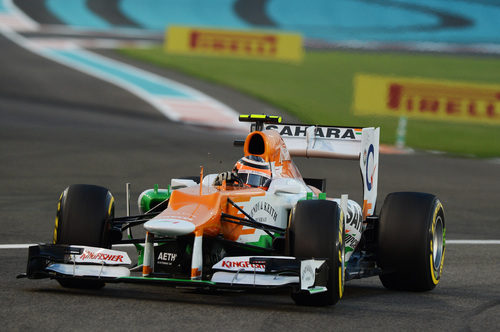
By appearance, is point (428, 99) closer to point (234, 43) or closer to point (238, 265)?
point (234, 43)

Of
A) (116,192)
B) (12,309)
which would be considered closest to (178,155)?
(116,192)

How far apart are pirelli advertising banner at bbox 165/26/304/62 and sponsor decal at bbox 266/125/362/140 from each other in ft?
86.7

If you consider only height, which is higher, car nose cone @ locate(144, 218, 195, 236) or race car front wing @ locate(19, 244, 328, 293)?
car nose cone @ locate(144, 218, 195, 236)

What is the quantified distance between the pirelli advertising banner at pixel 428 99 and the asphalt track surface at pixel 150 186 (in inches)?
111

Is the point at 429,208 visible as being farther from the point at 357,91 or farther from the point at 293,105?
the point at 293,105

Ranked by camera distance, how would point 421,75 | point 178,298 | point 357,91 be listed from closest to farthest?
point 178,298 < point 357,91 < point 421,75

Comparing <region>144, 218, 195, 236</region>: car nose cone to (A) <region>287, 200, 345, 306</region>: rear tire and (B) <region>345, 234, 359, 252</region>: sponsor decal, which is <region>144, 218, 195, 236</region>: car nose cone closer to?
(A) <region>287, 200, 345, 306</region>: rear tire

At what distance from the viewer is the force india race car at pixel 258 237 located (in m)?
8.20

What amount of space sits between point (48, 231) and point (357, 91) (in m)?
14.2

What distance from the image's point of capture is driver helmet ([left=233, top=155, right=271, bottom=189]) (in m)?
9.65

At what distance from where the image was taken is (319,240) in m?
8.36

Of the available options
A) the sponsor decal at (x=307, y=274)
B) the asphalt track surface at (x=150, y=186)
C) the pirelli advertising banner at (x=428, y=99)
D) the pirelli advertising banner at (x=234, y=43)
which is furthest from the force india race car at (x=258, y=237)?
the pirelli advertising banner at (x=234, y=43)

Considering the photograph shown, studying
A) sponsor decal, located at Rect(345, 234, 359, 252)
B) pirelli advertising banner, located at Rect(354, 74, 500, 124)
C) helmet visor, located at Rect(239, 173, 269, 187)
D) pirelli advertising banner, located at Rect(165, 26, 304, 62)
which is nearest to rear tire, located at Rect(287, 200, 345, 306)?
helmet visor, located at Rect(239, 173, 269, 187)

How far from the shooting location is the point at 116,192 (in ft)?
53.5
